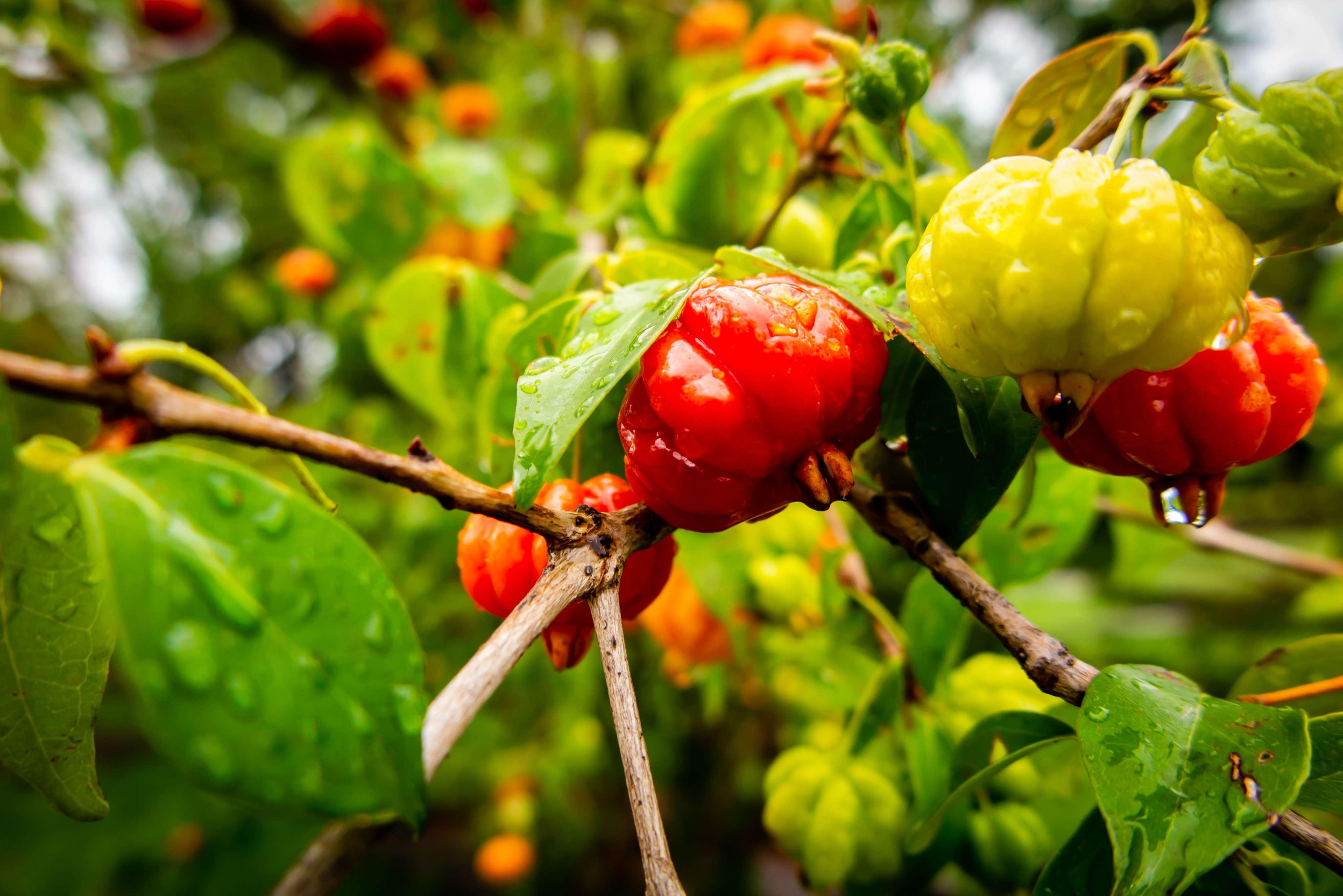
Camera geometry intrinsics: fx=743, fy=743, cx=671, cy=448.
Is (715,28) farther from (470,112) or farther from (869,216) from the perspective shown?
(869,216)

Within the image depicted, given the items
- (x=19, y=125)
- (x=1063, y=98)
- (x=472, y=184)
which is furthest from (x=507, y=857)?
(x=1063, y=98)

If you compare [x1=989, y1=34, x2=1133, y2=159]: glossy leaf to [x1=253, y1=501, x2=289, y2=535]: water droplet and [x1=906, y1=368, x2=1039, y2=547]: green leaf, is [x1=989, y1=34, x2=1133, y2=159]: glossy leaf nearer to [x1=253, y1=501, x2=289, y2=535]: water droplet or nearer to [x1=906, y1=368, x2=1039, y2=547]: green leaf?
[x1=906, y1=368, x2=1039, y2=547]: green leaf

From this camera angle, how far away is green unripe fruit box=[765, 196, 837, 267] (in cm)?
91

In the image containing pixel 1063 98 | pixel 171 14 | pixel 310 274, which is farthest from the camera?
pixel 171 14

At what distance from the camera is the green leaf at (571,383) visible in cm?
41

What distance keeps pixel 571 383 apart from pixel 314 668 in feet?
0.66

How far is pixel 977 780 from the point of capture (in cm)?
53

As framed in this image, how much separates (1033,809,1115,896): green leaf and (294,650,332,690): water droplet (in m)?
0.49

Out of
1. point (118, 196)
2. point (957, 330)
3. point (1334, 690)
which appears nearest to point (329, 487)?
point (957, 330)

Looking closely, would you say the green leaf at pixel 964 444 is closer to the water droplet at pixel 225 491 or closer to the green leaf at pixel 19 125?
the water droplet at pixel 225 491

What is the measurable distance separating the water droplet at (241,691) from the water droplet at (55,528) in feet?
0.51

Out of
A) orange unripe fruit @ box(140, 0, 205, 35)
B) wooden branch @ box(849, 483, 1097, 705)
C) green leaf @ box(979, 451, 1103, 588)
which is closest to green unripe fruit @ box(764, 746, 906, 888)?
green leaf @ box(979, 451, 1103, 588)

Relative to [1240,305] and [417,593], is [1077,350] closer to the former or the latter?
[1240,305]

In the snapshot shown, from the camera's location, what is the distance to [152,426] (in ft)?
1.30
